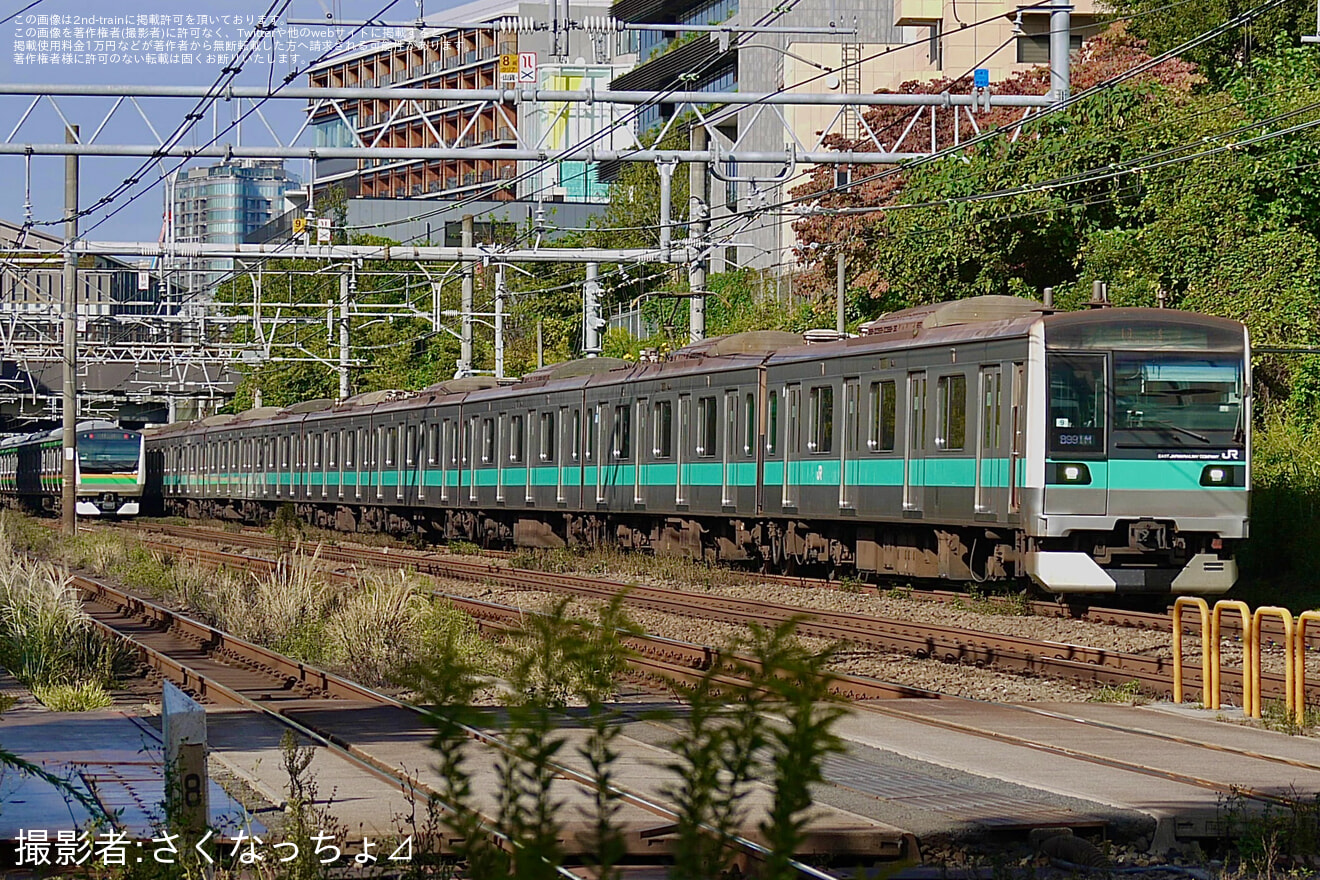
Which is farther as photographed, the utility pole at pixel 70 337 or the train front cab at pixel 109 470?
the train front cab at pixel 109 470

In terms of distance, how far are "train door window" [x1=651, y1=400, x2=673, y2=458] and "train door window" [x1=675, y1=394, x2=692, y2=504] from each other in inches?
11.3

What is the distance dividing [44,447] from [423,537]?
77.5 feet

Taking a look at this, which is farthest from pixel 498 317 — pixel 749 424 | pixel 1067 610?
pixel 1067 610

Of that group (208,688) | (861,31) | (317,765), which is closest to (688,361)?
(208,688)

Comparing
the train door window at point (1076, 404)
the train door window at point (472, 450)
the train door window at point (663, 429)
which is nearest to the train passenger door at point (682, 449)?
the train door window at point (663, 429)

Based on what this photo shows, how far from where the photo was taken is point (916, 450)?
66.1 ft

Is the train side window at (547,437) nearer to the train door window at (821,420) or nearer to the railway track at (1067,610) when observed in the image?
the railway track at (1067,610)

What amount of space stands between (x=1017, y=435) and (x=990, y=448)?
598mm

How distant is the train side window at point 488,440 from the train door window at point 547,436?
2.30 m

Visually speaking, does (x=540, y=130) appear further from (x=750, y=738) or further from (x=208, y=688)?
(x=750, y=738)

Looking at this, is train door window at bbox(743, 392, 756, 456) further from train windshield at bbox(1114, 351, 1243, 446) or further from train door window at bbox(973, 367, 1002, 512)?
train windshield at bbox(1114, 351, 1243, 446)

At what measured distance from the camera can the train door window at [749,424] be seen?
79.2 feet

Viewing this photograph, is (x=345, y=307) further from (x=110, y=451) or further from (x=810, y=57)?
(x=810, y=57)

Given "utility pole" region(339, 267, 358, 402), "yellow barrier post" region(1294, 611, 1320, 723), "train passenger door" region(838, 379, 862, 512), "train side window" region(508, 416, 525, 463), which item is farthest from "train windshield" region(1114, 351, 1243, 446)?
"utility pole" region(339, 267, 358, 402)
